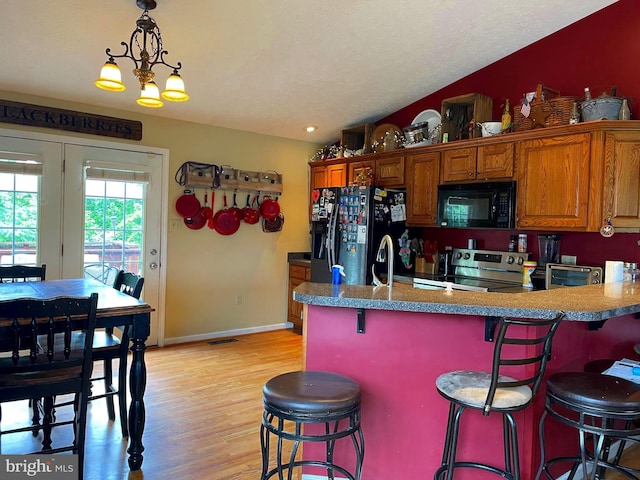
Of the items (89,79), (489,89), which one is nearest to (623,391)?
(489,89)

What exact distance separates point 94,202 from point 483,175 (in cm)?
348

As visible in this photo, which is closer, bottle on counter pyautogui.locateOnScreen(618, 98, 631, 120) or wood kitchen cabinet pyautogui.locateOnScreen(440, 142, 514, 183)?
bottle on counter pyautogui.locateOnScreen(618, 98, 631, 120)

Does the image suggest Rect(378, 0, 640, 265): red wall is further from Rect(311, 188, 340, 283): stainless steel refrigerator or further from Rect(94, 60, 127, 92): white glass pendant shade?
Rect(94, 60, 127, 92): white glass pendant shade

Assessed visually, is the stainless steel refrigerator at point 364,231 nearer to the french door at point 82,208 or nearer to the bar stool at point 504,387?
the french door at point 82,208

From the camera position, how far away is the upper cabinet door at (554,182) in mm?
3180

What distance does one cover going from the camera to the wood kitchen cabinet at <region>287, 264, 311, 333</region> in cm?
528

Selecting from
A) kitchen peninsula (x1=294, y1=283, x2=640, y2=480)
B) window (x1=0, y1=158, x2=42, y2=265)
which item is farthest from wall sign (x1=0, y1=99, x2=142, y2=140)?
kitchen peninsula (x1=294, y1=283, x2=640, y2=480)

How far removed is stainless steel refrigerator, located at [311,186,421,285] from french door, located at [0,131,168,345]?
1761 millimetres

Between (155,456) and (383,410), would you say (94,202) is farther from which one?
(383,410)

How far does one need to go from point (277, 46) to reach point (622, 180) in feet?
8.53

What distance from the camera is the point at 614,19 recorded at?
3.34 metres

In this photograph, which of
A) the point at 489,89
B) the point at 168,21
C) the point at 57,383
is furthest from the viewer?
the point at 489,89

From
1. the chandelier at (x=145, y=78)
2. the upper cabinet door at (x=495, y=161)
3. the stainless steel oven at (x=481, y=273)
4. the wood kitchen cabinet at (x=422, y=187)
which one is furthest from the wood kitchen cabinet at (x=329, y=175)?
the chandelier at (x=145, y=78)

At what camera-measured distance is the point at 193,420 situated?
2.94 meters
